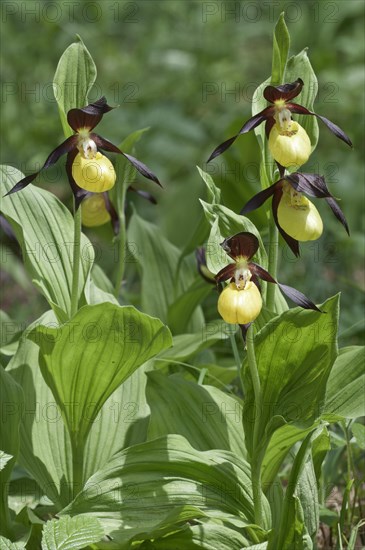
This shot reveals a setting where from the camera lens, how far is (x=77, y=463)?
136cm

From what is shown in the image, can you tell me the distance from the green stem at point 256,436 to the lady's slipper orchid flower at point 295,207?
6.7 inches

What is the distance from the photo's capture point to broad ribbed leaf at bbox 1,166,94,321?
1341mm

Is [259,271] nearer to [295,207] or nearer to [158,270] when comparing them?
[295,207]

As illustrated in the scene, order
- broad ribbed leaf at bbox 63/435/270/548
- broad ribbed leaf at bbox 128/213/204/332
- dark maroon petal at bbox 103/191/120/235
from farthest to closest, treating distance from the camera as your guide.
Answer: broad ribbed leaf at bbox 128/213/204/332 → dark maroon petal at bbox 103/191/120/235 → broad ribbed leaf at bbox 63/435/270/548

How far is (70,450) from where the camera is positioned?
1450 millimetres

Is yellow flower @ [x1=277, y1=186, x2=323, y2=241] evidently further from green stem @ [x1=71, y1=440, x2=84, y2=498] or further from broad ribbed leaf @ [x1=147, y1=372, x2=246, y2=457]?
green stem @ [x1=71, y1=440, x2=84, y2=498]

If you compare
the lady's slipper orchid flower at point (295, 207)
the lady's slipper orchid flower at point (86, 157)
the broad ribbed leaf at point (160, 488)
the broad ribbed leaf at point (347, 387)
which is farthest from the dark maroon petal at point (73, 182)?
the broad ribbed leaf at point (347, 387)

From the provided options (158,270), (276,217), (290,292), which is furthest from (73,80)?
(158,270)

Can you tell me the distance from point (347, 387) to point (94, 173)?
542mm

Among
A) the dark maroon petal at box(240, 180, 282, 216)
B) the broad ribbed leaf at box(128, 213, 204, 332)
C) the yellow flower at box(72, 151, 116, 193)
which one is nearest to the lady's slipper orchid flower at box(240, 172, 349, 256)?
the dark maroon petal at box(240, 180, 282, 216)

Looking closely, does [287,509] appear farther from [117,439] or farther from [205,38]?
[205,38]

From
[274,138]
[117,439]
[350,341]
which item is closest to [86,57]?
[274,138]

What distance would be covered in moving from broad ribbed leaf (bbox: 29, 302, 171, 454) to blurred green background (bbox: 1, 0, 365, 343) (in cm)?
117

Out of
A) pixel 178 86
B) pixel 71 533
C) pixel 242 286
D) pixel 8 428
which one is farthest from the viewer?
pixel 178 86
